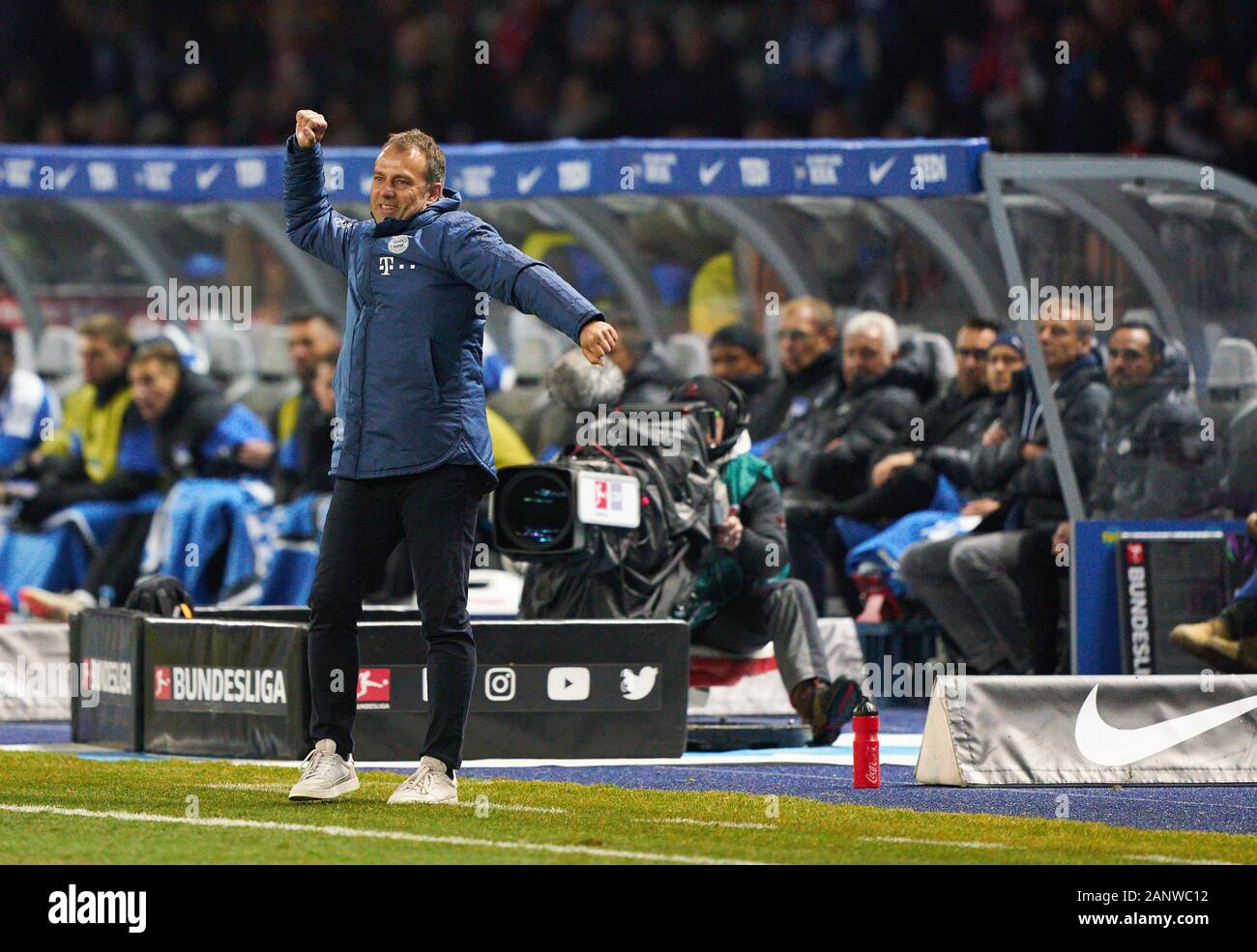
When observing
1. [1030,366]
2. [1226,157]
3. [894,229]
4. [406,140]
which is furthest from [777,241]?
[406,140]

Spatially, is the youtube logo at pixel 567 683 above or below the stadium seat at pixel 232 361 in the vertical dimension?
below

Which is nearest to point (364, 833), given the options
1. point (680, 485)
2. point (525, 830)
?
point (525, 830)

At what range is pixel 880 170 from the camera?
12.6 meters

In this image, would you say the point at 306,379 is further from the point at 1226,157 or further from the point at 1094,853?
the point at 1094,853

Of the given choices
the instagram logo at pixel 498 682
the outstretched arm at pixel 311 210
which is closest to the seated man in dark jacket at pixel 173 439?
the instagram logo at pixel 498 682

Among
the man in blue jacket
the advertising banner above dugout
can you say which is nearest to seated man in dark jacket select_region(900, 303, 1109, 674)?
the advertising banner above dugout

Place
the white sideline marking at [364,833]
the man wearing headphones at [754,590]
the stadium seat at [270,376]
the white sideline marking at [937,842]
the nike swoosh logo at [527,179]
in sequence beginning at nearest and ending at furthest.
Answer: the white sideline marking at [364,833] → the white sideline marking at [937,842] → the man wearing headphones at [754,590] → the nike swoosh logo at [527,179] → the stadium seat at [270,376]

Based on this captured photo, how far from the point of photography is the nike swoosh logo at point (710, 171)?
1323 centimetres

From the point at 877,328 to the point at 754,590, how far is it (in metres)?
3.54

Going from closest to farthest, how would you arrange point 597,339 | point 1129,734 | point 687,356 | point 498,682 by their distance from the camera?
point 597,339 < point 1129,734 < point 498,682 < point 687,356

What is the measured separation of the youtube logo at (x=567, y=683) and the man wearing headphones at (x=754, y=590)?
0.92 metres

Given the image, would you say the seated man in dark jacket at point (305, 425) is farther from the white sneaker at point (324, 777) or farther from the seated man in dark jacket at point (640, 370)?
the white sneaker at point (324, 777)

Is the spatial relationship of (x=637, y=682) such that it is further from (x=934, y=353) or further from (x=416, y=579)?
(x=934, y=353)

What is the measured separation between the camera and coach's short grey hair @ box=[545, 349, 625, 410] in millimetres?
9664
